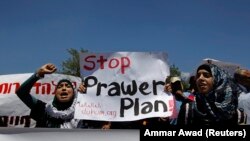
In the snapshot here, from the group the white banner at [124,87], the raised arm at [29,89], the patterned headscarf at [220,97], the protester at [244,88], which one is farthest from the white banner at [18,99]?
the protester at [244,88]

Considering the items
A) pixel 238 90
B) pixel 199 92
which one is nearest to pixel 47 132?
pixel 199 92

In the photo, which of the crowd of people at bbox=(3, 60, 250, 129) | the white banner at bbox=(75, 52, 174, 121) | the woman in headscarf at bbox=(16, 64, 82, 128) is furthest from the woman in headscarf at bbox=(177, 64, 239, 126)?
the woman in headscarf at bbox=(16, 64, 82, 128)

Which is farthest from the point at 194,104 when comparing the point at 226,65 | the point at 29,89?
the point at 29,89

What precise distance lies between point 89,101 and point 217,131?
157cm

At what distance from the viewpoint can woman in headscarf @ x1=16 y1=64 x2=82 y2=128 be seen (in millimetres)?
6535

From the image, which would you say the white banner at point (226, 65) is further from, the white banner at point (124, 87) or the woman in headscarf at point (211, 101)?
the white banner at point (124, 87)

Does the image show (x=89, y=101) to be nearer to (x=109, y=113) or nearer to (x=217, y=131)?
(x=109, y=113)

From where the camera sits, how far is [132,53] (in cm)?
672

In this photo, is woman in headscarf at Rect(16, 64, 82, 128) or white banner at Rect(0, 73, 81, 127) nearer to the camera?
woman in headscarf at Rect(16, 64, 82, 128)

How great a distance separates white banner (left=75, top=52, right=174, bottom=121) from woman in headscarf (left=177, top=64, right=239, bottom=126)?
0.83 ft

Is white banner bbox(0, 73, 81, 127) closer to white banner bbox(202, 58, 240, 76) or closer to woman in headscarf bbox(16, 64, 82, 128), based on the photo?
woman in headscarf bbox(16, 64, 82, 128)

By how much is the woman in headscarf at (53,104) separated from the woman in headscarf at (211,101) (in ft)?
4.28

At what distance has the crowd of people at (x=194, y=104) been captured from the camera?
6285 mm

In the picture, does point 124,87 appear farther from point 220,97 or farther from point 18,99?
point 18,99
